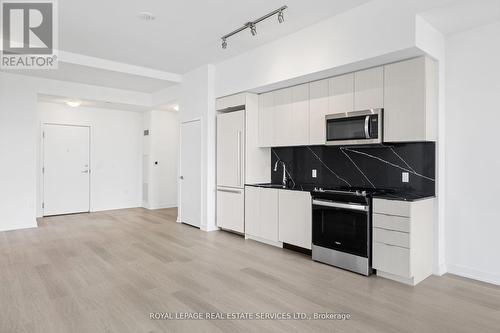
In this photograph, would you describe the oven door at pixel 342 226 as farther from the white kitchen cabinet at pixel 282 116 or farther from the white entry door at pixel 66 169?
the white entry door at pixel 66 169

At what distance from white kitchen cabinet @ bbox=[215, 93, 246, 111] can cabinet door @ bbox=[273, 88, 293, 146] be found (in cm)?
58

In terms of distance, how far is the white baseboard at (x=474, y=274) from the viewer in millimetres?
3236

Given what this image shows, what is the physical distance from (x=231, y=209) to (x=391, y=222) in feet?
9.07

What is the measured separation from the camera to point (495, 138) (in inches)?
128

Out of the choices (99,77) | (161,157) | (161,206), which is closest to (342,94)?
(99,77)

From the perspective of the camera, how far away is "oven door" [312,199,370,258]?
11.2 feet

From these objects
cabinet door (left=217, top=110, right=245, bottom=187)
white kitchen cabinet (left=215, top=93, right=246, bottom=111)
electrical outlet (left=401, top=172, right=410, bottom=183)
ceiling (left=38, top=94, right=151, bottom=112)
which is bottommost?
electrical outlet (left=401, top=172, right=410, bottom=183)

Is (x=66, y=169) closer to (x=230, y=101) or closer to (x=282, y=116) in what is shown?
(x=230, y=101)

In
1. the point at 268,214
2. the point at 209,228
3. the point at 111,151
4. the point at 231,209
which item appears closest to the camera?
the point at 268,214

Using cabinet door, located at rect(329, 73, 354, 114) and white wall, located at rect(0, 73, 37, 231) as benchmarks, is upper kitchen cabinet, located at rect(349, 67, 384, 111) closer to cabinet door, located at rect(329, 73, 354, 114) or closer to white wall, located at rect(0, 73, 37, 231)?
cabinet door, located at rect(329, 73, 354, 114)

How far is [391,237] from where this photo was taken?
3244 mm

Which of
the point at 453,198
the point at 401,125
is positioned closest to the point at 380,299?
the point at 453,198

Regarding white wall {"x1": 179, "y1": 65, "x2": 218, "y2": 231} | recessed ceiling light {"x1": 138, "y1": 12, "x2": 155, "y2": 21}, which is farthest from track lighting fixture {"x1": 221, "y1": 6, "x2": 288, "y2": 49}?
white wall {"x1": 179, "y1": 65, "x2": 218, "y2": 231}

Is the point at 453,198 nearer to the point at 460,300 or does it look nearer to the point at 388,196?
the point at 388,196
